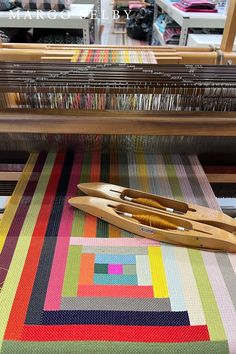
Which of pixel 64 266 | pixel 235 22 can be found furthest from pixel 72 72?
pixel 235 22

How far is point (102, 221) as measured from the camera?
57 centimetres

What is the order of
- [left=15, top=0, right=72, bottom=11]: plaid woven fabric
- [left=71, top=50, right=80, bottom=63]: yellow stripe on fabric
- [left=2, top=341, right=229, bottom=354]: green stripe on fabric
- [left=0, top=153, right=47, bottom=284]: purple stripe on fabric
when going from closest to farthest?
[left=2, top=341, right=229, bottom=354]: green stripe on fabric < [left=0, top=153, right=47, bottom=284]: purple stripe on fabric < [left=71, top=50, right=80, bottom=63]: yellow stripe on fabric < [left=15, top=0, right=72, bottom=11]: plaid woven fabric

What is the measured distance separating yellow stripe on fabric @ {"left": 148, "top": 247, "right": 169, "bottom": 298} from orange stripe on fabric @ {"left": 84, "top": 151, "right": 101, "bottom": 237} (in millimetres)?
123

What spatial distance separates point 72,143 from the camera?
0.79 m

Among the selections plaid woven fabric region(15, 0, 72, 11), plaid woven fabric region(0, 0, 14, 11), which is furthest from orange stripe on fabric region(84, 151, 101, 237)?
plaid woven fabric region(0, 0, 14, 11)

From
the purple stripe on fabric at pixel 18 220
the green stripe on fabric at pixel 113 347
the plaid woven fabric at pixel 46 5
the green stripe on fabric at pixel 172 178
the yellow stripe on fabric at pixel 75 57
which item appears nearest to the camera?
the green stripe on fabric at pixel 113 347

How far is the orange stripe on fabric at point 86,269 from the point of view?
46cm

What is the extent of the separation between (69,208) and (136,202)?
151 mm

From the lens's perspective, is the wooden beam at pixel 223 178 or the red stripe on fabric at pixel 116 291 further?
the wooden beam at pixel 223 178

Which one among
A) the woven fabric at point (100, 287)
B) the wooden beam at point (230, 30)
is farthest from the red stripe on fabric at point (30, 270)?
the wooden beam at point (230, 30)

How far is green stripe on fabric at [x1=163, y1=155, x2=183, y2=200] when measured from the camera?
2.12 ft

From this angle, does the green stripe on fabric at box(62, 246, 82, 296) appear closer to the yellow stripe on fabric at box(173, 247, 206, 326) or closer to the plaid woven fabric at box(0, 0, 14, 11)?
the yellow stripe on fabric at box(173, 247, 206, 326)

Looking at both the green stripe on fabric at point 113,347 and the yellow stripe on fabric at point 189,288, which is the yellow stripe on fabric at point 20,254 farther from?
the yellow stripe on fabric at point 189,288

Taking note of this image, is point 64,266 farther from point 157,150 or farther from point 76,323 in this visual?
point 157,150
